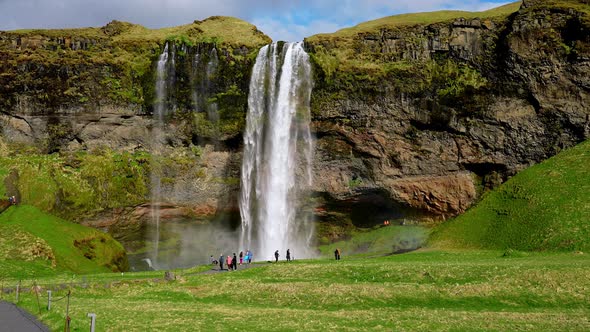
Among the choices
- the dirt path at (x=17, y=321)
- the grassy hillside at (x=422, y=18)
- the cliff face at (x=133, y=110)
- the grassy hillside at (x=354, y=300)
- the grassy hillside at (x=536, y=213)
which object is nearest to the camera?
the dirt path at (x=17, y=321)

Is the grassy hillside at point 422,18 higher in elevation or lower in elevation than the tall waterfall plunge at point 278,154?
higher

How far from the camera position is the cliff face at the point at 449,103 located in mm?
66938

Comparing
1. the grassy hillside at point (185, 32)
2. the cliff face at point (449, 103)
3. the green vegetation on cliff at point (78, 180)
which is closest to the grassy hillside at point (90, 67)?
the grassy hillside at point (185, 32)

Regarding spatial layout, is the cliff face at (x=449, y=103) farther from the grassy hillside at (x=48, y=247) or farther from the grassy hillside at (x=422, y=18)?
the grassy hillside at (x=48, y=247)

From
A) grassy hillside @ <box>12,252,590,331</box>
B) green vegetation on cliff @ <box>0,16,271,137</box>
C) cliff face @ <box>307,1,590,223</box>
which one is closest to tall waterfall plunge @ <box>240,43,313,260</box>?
cliff face @ <box>307,1,590,223</box>

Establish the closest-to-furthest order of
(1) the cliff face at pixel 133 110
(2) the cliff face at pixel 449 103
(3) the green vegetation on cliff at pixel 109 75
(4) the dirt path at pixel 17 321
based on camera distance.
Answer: (4) the dirt path at pixel 17 321 < (2) the cliff face at pixel 449 103 < (1) the cliff face at pixel 133 110 < (3) the green vegetation on cliff at pixel 109 75

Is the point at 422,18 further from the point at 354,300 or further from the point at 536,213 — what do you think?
the point at 354,300

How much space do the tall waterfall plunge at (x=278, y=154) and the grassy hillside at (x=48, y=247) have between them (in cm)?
1849

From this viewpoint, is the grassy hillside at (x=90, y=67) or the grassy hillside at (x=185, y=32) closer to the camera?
the grassy hillside at (x=90, y=67)

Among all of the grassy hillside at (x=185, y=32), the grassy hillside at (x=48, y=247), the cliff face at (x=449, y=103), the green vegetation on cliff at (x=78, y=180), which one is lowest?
the grassy hillside at (x=48, y=247)

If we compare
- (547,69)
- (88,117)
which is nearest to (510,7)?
(547,69)

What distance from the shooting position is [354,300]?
3180 cm

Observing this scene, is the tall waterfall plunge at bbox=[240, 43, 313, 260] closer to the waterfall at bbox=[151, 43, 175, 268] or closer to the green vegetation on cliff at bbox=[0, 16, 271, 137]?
the green vegetation on cliff at bbox=[0, 16, 271, 137]

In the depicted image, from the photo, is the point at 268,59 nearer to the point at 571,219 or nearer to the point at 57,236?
the point at 57,236
